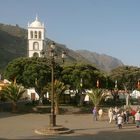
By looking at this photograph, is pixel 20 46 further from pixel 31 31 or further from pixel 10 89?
pixel 10 89

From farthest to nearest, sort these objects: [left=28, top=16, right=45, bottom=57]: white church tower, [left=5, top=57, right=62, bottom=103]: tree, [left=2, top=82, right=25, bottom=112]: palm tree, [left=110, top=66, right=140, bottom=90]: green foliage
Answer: [left=28, top=16, right=45, bottom=57]: white church tower
[left=110, top=66, right=140, bottom=90]: green foliage
[left=5, top=57, right=62, bottom=103]: tree
[left=2, top=82, right=25, bottom=112]: palm tree

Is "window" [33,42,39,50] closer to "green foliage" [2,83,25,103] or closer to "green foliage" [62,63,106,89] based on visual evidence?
"green foliage" [62,63,106,89]

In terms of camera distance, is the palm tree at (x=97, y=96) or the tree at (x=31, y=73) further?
the tree at (x=31, y=73)

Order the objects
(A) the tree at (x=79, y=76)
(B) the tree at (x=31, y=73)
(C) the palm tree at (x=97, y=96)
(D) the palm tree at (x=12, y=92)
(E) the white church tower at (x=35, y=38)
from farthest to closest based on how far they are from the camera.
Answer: (E) the white church tower at (x=35, y=38), (A) the tree at (x=79, y=76), (B) the tree at (x=31, y=73), (D) the palm tree at (x=12, y=92), (C) the palm tree at (x=97, y=96)

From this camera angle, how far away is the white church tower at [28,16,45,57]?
7481cm

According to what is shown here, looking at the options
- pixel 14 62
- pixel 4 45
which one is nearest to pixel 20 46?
pixel 4 45

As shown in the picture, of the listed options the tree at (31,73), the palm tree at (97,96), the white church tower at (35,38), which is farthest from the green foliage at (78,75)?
the white church tower at (35,38)

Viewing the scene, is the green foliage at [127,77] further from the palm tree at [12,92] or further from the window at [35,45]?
the palm tree at [12,92]

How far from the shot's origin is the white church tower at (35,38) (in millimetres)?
74812

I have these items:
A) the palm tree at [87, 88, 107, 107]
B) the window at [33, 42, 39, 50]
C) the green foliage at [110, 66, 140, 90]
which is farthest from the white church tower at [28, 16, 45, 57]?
the palm tree at [87, 88, 107, 107]

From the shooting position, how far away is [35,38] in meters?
76.2

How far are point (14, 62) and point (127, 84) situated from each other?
2133 centimetres

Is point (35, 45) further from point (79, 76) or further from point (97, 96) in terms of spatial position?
point (97, 96)

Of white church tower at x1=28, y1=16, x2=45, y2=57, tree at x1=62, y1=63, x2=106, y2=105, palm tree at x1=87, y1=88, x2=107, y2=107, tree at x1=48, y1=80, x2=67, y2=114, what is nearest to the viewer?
palm tree at x1=87, y1=88, x2=107, y2=107
